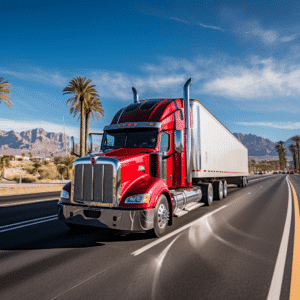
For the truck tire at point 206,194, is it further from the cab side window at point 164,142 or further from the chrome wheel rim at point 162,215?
the chrome wheel rim at point 162,215

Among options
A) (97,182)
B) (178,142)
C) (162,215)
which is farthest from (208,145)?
(97,182)

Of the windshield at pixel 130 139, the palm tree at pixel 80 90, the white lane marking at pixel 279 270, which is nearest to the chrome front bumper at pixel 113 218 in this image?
the windshield at pixel 130 139

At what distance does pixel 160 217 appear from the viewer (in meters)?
6.17

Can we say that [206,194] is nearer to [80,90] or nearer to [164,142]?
[164,142]

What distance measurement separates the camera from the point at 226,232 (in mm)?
6781

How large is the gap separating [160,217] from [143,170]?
114 cm

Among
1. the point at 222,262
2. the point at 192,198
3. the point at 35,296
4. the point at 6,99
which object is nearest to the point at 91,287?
the point at 35,296

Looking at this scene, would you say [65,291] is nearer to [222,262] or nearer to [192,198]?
[222,262]

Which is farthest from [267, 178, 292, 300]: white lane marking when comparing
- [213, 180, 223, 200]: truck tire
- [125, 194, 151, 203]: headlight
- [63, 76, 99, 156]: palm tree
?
[63, 76, 99, 156]: palm tree

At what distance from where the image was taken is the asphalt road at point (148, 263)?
3.51 m

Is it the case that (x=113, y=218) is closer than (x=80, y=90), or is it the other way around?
(x=113, y=218)

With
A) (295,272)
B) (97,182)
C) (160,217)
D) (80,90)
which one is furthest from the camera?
(80,90)

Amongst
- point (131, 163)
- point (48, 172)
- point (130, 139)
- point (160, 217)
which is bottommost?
A: point (160, 217)

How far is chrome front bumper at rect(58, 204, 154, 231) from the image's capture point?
543 centimetres
